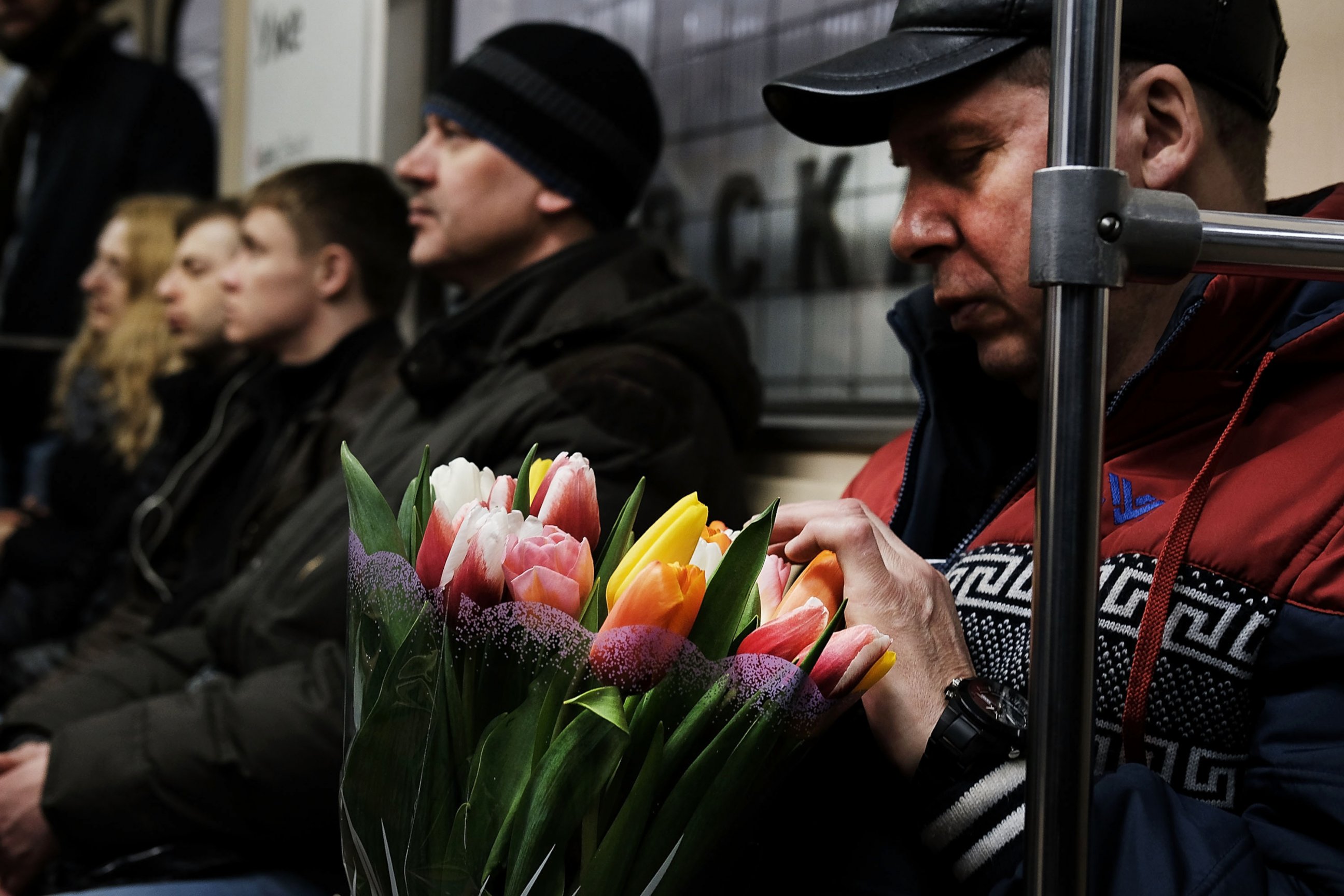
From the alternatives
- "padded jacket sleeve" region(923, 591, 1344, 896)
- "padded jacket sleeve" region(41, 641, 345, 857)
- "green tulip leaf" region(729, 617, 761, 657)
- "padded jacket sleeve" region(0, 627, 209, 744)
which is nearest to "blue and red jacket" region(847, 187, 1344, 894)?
"padded jacket sleeve" region(923, 591, 1344, 896)

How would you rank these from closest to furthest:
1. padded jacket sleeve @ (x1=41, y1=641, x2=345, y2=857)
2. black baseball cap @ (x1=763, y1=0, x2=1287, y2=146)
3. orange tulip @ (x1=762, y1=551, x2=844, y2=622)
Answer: orange tulip @ (x1=762, y1=551, x2=844, y2=622)
black baseball cap @ (x1=763, y1=0, x2=1287, y2=146)
padded jacket sleeve @ (x1=41, y1=641, x2=345, y2=857)

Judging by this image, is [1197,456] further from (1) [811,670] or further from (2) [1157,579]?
(1) [811,670]

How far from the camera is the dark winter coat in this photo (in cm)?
173

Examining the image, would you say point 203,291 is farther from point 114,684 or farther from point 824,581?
point 824,581

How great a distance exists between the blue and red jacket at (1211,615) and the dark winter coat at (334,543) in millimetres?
845

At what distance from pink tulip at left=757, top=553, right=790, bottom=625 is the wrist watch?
143 mm

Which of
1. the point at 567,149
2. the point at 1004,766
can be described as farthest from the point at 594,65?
the point at 1004,766

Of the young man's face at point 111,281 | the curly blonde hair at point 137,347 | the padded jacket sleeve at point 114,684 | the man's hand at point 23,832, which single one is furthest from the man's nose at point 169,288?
the man's hand at point 23,832

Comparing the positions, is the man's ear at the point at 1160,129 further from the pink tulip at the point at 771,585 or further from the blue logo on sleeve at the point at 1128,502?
the pink tulip at the point at 771,585

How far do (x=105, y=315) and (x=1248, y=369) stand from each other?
3.57m

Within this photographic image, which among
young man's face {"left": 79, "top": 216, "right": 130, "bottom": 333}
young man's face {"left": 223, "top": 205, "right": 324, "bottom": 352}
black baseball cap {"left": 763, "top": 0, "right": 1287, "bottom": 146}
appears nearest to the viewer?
black baseball cap {"left": 763, "top": 0, "right": 1287, "bottom": 146}

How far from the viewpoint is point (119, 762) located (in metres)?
1.76

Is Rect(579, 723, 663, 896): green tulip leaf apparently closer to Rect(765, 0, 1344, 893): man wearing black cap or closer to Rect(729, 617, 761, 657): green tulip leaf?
Rect(729, 617, 761, 657): green tulip leaf

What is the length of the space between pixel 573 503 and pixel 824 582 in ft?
0.59
